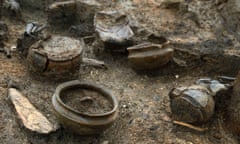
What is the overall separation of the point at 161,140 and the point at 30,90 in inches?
62.1

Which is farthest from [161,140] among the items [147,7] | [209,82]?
[147,7]

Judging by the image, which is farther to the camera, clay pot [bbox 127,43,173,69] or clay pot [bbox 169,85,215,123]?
clay pot [bbox 127,43,173,69]

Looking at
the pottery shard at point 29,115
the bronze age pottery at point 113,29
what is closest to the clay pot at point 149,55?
the bronze age pottery at point 113,29

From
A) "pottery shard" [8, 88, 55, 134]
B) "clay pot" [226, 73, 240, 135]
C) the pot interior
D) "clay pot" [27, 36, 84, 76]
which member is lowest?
"clay pot" [226, 73, 240, 135]

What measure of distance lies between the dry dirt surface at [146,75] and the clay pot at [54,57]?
0.18m

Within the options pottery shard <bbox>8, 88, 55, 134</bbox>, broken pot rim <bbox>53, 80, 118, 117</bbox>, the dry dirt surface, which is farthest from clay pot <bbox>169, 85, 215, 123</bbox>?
pottery shard <bbox>8, 88, 55, 134</bbox>

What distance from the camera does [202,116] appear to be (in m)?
3.85

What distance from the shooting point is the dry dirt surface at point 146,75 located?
384 centimetres

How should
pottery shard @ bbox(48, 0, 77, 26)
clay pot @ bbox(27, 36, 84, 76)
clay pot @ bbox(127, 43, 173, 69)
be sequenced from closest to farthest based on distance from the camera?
1. clay pot @ bbox(27, 36, 84, 76)
2. clay pot @ bbox(127, 43, 173, 69)
3. pottery shard @ bbox(48, 0, 77, 26)

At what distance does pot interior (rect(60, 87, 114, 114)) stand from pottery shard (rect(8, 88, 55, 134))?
0.30 metres

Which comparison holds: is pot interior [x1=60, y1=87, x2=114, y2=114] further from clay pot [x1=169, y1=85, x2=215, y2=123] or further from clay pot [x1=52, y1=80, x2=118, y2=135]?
clay pot [x1=169, y1=85, x2=215, y2=123]

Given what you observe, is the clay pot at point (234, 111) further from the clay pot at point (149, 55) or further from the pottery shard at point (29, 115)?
the pottery shard at point (29, 115)

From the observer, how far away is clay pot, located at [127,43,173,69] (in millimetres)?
4520

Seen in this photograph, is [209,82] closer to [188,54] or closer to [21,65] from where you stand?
[188,54]
